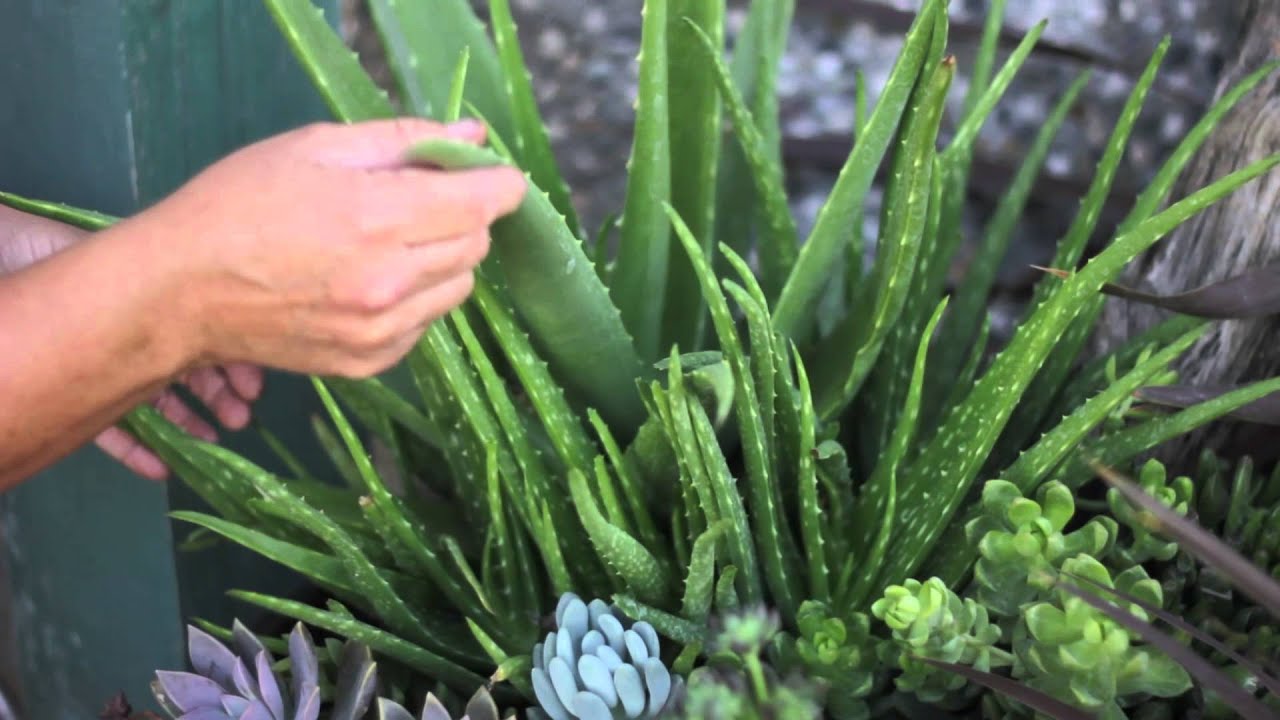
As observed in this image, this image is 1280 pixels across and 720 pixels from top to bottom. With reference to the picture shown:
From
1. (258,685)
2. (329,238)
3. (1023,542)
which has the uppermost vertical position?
(329,238)

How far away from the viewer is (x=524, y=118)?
0.50 m

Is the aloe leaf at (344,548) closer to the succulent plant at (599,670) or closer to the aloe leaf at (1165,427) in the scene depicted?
the succulent plant at (599,670)

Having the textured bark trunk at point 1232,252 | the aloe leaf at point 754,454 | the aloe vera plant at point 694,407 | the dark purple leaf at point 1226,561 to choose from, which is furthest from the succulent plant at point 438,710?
the textured bark trunk at point 1232,252

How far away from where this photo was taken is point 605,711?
371mm

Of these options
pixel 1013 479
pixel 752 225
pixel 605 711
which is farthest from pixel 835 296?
pixel 605 711

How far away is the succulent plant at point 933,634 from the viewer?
352 mm

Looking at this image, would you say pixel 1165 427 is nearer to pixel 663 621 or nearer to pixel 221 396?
pixel 663 621

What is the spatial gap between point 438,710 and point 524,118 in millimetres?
274

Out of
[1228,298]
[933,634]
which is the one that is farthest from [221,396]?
[1228,298]

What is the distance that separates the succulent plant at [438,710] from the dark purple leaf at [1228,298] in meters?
0.28

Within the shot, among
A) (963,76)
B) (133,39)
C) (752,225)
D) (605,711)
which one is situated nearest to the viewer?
(605,711)

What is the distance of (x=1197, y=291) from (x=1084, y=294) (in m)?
0.07

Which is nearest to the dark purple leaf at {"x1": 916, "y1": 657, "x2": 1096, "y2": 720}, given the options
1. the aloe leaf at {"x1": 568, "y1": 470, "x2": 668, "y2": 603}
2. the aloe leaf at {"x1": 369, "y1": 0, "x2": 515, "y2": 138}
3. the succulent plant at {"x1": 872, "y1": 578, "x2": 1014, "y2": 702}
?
the succulent plant at {"x1": 872, "y1": 578, "x2": 1014, "y2": 702}

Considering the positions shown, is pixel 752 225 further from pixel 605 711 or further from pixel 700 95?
pixel 605 711
